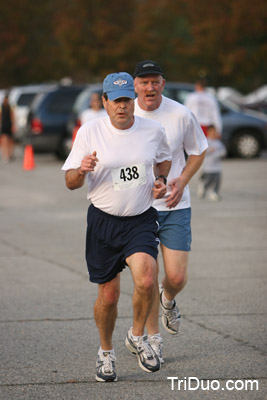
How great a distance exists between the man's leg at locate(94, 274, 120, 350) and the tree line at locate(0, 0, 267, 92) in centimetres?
3314

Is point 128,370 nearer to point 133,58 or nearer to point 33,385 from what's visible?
point 33,385

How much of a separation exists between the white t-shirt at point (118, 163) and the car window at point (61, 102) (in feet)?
62.8

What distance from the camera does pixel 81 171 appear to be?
548 centimetres

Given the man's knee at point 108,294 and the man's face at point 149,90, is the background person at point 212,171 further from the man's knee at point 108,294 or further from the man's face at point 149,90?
the man's knee at point 108,294

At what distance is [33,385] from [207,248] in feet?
18.1

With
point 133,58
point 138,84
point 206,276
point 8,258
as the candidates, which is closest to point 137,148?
point 138,84

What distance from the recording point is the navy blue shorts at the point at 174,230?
21.6ft

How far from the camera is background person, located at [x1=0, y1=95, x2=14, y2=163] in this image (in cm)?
2627

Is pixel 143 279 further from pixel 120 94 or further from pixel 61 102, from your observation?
pixel 61 102

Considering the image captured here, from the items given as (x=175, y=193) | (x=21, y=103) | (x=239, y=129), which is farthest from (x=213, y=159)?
(x=21, y=103)

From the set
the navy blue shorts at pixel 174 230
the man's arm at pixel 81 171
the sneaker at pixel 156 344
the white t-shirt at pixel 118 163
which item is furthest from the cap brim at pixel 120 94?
the sneaker at pixel 156 344

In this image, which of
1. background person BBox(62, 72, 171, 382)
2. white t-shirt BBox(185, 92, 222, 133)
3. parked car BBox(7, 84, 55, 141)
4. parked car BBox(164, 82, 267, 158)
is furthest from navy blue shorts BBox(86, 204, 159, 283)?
parked car BBox(7, 84, 55, 141)

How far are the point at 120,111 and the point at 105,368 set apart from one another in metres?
1.58

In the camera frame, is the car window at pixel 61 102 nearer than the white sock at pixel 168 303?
No
